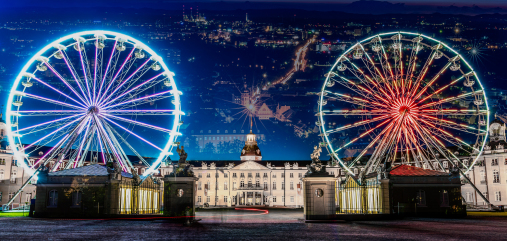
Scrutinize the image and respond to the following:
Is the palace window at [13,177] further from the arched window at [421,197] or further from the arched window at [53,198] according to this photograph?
the arched window at [421,197]

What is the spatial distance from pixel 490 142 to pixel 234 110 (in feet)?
330

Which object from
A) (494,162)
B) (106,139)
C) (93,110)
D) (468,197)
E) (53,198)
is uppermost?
(93,110)

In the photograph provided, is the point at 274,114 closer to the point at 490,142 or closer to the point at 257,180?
the point at 257,180

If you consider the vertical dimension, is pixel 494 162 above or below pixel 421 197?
above

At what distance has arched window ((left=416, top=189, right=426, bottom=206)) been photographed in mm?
40216

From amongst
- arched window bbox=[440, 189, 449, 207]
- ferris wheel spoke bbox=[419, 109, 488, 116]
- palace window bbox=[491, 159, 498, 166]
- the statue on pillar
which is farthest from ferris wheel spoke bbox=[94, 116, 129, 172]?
palace window bbox=[491, 159, 498, 166]

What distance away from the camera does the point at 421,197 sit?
4041 cm

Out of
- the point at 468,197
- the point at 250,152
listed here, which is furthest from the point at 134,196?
the point at 250,152

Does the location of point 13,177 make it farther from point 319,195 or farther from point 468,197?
point 468,197

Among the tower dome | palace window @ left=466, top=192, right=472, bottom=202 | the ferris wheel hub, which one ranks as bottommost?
palace window @ left=466, top=192, right=472, bottom=202

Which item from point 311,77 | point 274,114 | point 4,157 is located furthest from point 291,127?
point 4,157

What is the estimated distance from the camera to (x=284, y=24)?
577 ft

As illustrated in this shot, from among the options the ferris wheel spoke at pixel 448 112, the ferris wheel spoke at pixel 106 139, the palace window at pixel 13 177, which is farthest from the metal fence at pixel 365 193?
the palace window at pixel 13 177

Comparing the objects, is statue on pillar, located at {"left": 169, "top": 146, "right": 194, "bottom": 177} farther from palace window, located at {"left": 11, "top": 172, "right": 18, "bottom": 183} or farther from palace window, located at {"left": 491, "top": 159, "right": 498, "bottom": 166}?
palace window, located at {"left": 491, "top": 159, "right": 498, "bottom": 166}
